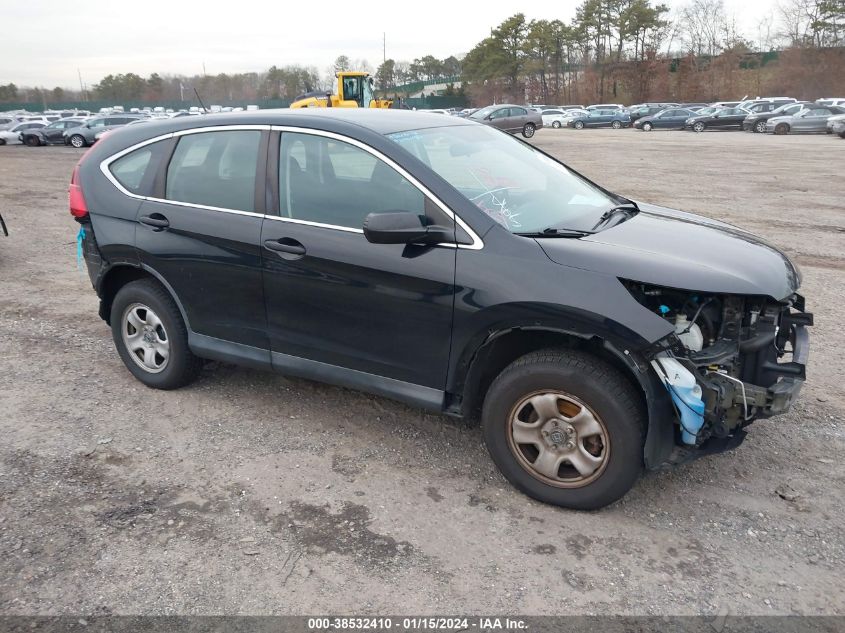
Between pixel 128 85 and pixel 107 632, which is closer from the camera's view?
pixel 107 632

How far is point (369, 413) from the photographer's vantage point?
4473 millimetres

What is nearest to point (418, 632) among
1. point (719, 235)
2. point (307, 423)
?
point (307, 423)

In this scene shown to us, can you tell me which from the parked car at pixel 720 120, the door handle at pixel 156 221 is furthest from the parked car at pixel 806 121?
the door handle at pixel 156 221

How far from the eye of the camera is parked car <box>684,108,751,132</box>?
38.2 metres

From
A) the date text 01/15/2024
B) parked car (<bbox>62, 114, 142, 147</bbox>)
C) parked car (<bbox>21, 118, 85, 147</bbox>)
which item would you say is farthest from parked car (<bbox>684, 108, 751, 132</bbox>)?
the date text 01/15/2024

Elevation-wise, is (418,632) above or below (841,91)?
below

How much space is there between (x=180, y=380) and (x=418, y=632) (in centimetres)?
276

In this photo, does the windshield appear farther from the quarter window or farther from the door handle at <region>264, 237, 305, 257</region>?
the door handle at <region>264, 237, 305, 257</region>

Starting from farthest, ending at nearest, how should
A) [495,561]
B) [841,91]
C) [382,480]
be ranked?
1. [841,91]
2. [382,480]
3. [495,561]

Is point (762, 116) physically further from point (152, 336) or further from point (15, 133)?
point (152, 336)

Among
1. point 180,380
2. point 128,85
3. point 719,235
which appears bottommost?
point 180,380

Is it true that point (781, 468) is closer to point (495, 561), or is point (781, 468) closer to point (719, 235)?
point (719, 235)

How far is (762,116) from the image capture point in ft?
118

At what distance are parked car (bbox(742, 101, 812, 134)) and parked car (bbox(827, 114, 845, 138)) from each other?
161 inches
